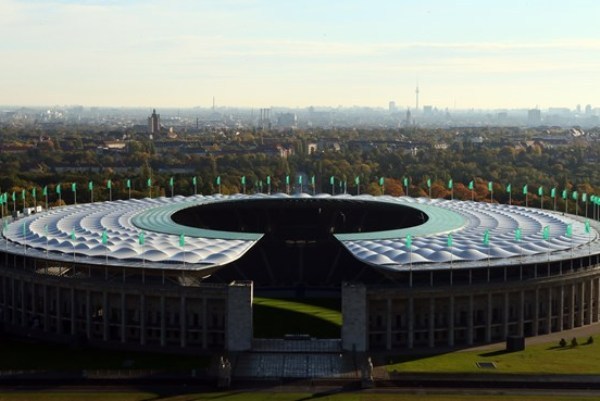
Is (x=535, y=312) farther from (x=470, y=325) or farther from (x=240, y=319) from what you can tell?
(x=240, y=319)

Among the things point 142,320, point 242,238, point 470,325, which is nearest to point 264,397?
point 142,320

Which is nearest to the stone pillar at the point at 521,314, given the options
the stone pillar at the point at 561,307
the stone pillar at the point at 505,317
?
the stone pillar at the point at 505,317

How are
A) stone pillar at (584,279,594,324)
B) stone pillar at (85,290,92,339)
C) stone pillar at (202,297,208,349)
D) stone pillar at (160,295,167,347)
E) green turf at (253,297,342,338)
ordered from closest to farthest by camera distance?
stone pillar at (202,297,208,349) < stone pillar at (160,295,167,347) < stone pillar at (85,290,92,339) < green turf at (253,297,342,338) < stone pillar at (584,279,594,324)

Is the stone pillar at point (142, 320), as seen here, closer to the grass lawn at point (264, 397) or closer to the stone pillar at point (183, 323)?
the stone pillar at point (183, 323)

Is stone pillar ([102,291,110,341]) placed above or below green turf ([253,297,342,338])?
above

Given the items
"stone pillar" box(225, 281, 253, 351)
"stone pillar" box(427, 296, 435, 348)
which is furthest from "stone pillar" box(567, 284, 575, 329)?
"stone pillar" box(225, 281, 253, 351)

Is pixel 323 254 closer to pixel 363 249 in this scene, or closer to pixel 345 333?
pixel 363 249

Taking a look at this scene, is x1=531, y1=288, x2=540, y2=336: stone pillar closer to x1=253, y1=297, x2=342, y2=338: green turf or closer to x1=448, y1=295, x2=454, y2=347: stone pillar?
x1=448, y1=295, x2=454, y2=347: stone pillar
